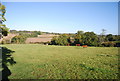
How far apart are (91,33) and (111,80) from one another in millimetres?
42746

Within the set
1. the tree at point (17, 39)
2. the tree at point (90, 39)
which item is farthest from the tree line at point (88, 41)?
the tree at point (17, 39)

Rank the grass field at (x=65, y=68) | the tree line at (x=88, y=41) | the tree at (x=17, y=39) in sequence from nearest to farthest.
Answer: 1. the grass field at (x=65, y=68)
2. the tree line at (x=88, y=41)
3. the tree at (x=17, y=39)

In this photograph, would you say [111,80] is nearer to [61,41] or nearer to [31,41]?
[61,41]

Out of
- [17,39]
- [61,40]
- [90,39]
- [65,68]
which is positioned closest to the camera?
[65,68]

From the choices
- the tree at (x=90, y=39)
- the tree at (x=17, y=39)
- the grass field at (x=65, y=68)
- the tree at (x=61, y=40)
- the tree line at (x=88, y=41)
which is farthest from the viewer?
the tree at (x=17, y=39)

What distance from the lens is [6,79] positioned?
5918 mm

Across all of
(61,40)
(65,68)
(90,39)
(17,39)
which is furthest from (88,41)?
(17,39)

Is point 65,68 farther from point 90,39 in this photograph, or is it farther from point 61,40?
point 61,40

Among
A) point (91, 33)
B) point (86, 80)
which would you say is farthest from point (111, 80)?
point (91, 33)

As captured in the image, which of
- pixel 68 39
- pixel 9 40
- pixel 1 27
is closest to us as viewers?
pixel 1 27

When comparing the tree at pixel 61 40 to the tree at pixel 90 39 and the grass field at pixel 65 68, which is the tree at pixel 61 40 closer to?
the tree at pixel 90 39

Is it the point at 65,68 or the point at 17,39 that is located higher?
the point at 65,68

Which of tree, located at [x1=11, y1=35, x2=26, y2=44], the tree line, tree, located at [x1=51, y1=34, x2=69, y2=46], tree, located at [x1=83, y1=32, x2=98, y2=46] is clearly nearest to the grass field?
tree, located at [x1=83, y1=32, x2=98, y2=46]

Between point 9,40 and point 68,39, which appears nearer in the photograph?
point 68,39
